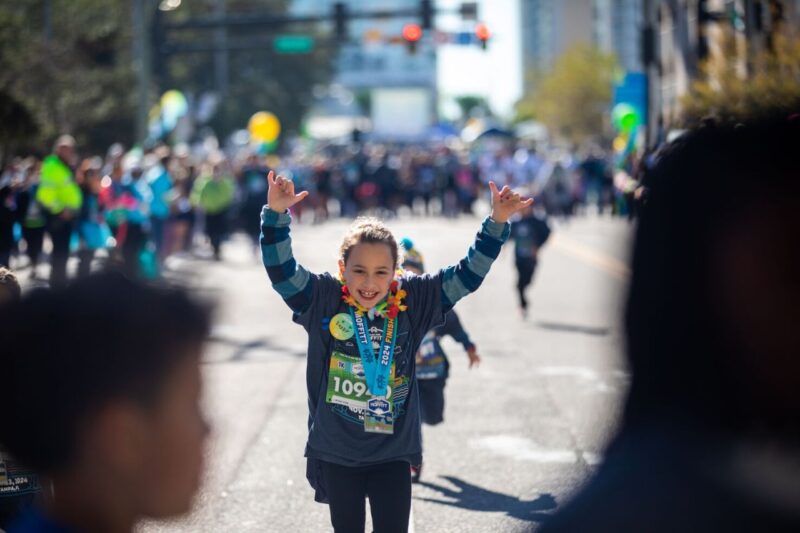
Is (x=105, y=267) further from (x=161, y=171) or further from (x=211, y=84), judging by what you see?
(x=211, y=84)

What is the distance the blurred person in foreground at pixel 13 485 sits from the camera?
3910 mm

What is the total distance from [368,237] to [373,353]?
0.40 metres

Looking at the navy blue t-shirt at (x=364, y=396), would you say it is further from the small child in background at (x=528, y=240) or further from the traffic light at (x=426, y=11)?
the traffic light at (x=426, y=11)

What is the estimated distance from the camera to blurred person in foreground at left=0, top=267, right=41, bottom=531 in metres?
3.91

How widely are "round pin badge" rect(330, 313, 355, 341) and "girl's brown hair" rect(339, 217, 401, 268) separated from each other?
20 centimetres

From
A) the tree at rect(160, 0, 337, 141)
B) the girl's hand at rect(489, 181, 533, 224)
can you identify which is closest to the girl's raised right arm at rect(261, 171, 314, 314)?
the girl's hand at rect(489, 181, 533, 224)

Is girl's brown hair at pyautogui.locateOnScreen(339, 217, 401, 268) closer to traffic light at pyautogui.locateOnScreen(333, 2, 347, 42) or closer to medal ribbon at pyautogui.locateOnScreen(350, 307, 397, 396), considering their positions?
medal ribbon at pyautogui.locateOnScreen(350, 307, 397, 396)

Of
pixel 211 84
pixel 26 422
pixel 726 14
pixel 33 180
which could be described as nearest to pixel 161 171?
pixel 33 180

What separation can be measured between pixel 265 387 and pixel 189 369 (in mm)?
7288

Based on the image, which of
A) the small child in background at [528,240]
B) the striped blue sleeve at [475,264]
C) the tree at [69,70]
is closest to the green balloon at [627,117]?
the small child in background at [528,240]

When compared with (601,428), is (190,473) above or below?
above

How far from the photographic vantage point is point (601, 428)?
27.6ft

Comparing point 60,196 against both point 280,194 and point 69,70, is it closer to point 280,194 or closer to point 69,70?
point 280,194

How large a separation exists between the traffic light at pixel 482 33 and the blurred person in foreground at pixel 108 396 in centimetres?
3545
